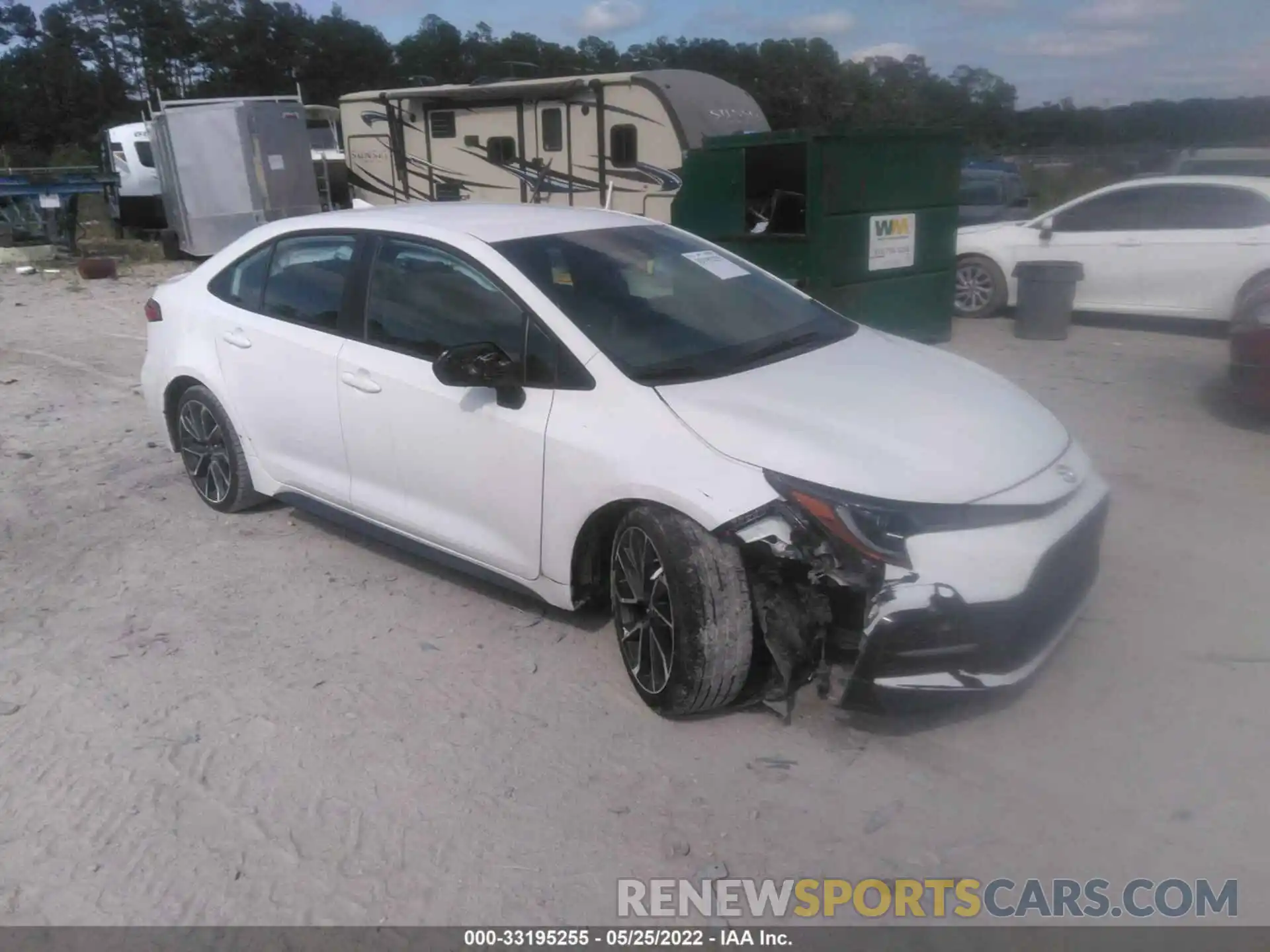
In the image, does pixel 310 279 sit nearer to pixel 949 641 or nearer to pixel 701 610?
pixel 701 610

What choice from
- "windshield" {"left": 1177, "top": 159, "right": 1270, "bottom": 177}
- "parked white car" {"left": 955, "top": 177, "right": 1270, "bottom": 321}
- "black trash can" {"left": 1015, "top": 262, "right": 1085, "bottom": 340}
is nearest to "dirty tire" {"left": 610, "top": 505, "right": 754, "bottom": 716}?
"parked white car" {"left": 955, "top": 177, "right": 1270, "bottom": 321}

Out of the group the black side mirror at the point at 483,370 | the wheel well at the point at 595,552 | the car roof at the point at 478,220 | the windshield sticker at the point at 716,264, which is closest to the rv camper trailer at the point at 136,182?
the car roof at the point at 478,220

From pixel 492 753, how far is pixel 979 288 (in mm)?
9005

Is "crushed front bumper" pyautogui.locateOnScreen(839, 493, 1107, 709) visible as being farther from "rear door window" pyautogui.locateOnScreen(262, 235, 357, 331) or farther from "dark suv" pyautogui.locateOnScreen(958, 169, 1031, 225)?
"dark suv" pyautogui.locateOnScreen(958, 169, 1031, 225)

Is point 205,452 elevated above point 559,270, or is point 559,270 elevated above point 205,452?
point 559,270

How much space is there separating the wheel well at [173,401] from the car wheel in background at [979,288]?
7.76 metres

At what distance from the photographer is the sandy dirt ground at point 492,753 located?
2.98 metres

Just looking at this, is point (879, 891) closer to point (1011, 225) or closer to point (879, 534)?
point (879, 534)

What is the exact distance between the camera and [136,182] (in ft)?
72.0

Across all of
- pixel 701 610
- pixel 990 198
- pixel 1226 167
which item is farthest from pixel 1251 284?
pixel 701 610

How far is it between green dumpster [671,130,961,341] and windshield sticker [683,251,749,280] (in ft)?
12.6

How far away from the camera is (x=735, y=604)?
343 centimetres

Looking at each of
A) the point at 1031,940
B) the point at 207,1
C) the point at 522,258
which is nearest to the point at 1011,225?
the point at 522,258

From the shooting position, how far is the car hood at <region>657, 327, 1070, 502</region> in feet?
10.9
